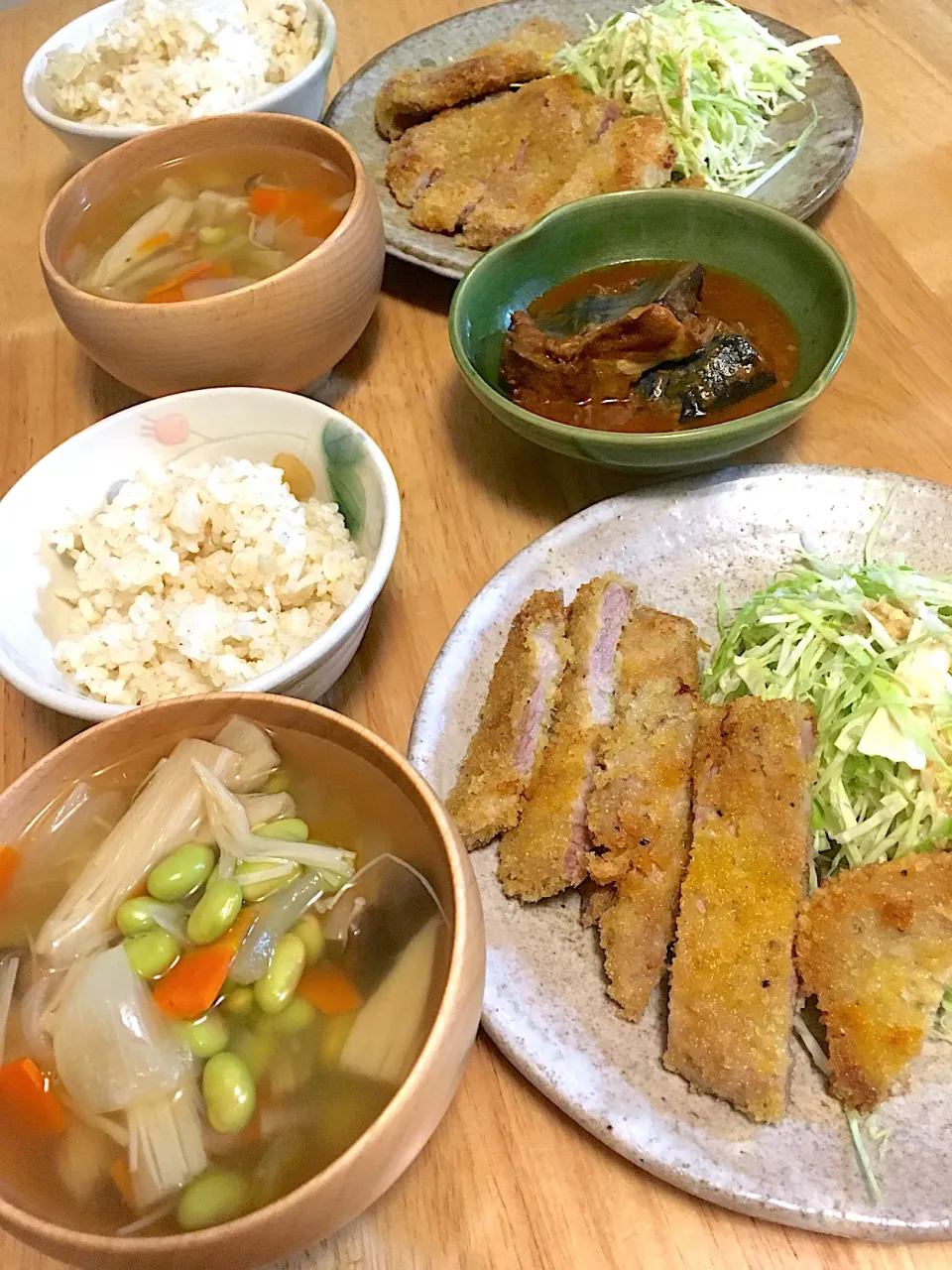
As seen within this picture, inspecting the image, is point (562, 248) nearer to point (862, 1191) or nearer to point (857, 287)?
point (857, 287)

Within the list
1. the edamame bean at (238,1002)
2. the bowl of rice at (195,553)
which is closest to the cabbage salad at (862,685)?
the bowl of rice at (195,553)

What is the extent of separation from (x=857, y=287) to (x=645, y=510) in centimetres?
99

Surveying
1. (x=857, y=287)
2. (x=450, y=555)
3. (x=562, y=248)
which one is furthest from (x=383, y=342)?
(x=857, y=287)

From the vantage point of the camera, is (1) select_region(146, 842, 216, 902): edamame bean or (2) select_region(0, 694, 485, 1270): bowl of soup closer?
(2) select_region(0, 694, 485, 1270): bowl of soup

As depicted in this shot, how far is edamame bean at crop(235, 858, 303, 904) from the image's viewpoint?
1263 millimetres

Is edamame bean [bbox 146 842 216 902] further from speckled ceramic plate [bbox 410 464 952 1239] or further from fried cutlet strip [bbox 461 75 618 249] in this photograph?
fried cutlet strip [bbox 461 75 618 249]

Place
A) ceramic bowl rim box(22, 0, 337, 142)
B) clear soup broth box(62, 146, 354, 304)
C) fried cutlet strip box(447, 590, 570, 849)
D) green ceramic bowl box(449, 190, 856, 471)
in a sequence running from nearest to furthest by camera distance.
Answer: fried cutlet strip box(447, 590, 570, 849)
green ceramic bowl box(449, 190, 856, 471)
clear soup broth box(62, 146, 354, 304)
ceramic bowl rim box(22, 0, 337, 142)

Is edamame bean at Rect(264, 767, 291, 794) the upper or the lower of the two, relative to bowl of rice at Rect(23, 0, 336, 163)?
lower

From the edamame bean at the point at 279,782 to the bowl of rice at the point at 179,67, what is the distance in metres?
1.84

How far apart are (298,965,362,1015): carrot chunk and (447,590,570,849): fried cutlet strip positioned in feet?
1.17

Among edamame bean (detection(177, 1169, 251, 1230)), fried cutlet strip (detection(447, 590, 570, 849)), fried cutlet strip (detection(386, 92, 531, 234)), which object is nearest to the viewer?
edamame bean (detection(177, 1169, 251, 1230))

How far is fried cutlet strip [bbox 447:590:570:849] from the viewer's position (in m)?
1.54

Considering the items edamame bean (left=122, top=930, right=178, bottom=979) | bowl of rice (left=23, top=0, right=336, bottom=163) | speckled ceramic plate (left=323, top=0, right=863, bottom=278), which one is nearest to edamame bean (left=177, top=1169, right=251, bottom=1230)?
edamame bean (left=122, top=930, right=178, bottom=979)

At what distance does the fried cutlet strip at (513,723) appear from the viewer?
1539mm
